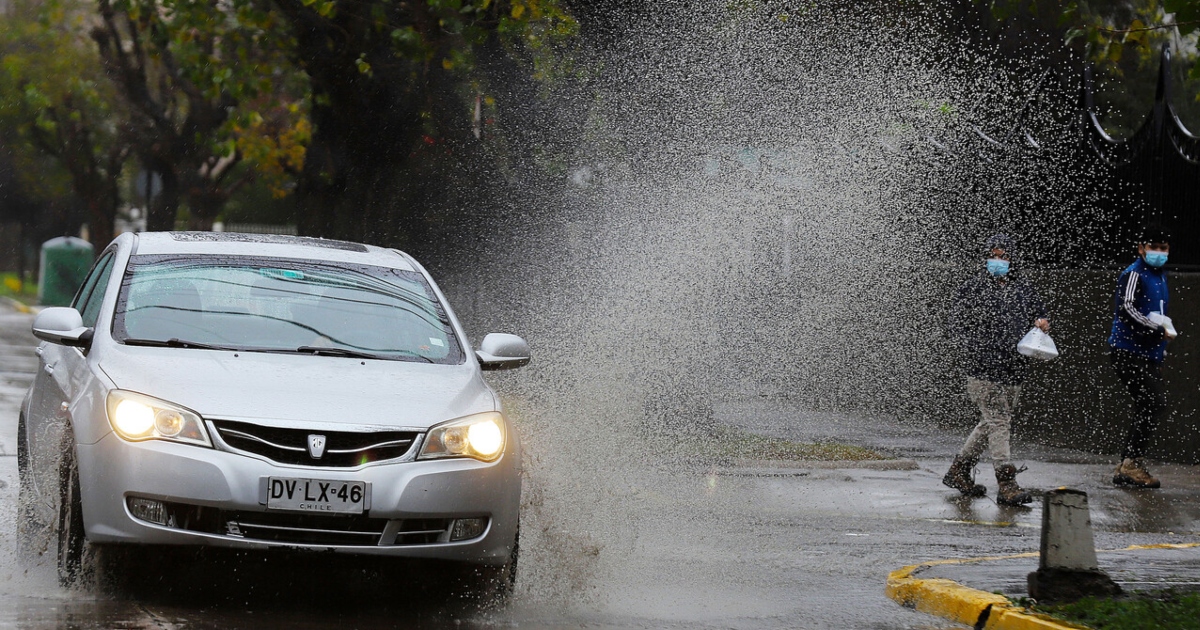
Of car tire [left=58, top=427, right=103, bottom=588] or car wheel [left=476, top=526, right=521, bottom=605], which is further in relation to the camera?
car wheel [left=476, top=526, right=521, bottom=605]

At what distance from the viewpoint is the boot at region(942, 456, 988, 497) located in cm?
1064

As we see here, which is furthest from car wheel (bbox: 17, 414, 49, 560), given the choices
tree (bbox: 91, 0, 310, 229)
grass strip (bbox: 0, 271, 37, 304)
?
grass strip (bbox: 0, 271, 37, 304)

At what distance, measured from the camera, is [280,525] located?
5.68 m

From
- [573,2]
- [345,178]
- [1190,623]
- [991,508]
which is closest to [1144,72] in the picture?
[573,2]

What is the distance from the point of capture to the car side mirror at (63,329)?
21.2ft

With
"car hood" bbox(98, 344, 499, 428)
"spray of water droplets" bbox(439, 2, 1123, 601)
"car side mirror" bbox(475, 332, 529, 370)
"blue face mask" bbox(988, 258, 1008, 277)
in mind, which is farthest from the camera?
"spray of water droplets" bbox(439, 2, 1123, 601)

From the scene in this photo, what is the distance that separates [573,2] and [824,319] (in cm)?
510

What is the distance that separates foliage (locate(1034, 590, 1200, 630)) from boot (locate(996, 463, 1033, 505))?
12.1ft

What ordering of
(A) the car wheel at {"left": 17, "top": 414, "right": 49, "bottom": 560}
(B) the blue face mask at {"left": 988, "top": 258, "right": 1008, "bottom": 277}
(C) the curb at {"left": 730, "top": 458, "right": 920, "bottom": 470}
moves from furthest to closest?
(C) the curb at {"left": 730, "top": 458, "right": 920, "bottom": 470} → (B) the blue face mask at {"left": 988, "top": 258, "right": 1008, "bottom": 277} → (A) the car wheel at {"left": 17, "top": 414, "right": 49, "bottom": 560}

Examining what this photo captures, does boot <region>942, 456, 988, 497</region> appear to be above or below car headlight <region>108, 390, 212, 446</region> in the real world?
below

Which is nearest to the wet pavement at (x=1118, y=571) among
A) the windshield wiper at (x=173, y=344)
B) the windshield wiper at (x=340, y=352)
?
the windshield wiper at (x=340, y=352)

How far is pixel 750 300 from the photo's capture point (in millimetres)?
18109

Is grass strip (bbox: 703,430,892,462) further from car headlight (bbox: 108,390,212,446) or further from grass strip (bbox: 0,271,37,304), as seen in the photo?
grass strip (bbox: 0,271,37,304)

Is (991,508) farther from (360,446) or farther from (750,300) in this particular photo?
(750,300)
